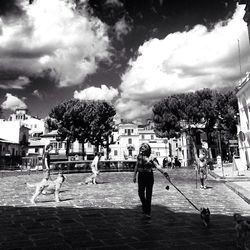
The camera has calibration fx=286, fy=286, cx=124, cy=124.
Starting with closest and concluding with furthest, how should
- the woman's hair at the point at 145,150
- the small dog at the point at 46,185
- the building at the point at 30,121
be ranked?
the woman's hair at the point at 145,150 → the small dog at the point at 46,185 → the building at the point at 30,121

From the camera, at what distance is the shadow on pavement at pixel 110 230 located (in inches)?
177

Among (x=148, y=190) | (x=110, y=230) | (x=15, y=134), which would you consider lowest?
(x=110, y=230)

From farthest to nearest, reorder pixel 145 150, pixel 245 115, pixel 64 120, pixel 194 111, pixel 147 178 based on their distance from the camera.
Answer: pixel 194 111, pixel 64 120, pixel 245 115, pixel 145 150, pixel 147 178

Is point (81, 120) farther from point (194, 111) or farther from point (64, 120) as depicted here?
point (194, 111)

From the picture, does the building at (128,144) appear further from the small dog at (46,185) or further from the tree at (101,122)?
the small dog at (46,185)

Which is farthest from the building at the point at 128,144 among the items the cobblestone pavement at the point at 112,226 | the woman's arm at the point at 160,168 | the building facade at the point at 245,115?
the woman's arm at the point at 160,168

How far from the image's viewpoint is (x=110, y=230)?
5.42 meters

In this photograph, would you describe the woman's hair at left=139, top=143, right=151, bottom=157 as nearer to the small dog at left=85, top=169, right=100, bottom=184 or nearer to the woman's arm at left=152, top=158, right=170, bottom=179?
the woman's arm at left=152, top=158, right=170, bottom=179

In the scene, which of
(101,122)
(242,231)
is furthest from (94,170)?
(101,122)

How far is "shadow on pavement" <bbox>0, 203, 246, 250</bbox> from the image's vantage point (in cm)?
450

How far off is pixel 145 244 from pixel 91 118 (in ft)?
135

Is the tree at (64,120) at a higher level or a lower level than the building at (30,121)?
lower

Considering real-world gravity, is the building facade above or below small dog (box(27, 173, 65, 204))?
above

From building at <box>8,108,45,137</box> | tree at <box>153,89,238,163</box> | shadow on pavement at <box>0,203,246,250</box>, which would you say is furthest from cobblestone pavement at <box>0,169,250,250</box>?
building at <box>8,108,45,137</box>
